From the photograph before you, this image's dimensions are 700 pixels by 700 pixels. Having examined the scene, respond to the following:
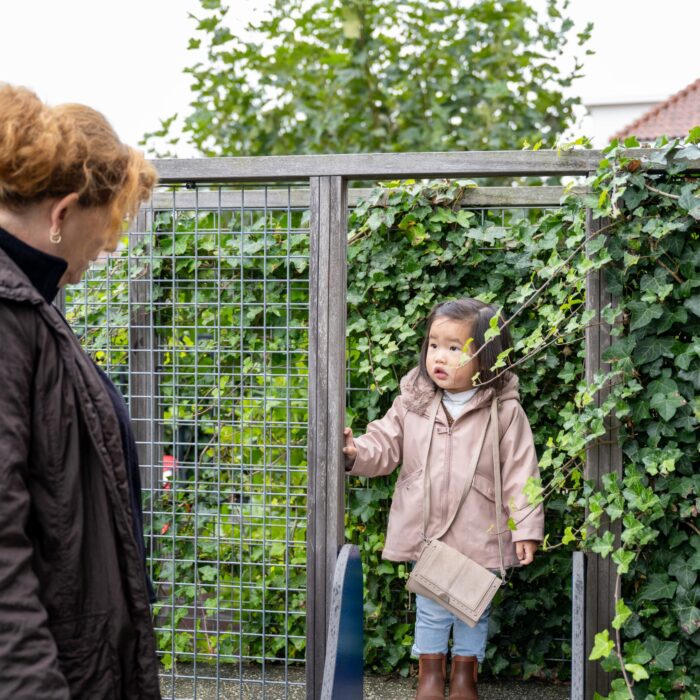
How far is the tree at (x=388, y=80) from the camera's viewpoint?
6.84 meters

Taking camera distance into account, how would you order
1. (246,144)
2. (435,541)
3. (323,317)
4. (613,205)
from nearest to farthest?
1. (613,205)
2. (323,317)
3. (435,541)
4. (246,144)

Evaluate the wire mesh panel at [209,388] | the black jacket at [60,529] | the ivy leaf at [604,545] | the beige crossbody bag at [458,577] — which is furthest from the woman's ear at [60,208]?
the beige crossbody bag at [458,577]

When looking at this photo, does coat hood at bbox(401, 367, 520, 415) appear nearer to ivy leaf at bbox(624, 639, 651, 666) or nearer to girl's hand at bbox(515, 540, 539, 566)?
girl's hand at bbox(515, 540, 539, 566)

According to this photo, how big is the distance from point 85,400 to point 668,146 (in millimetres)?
1759

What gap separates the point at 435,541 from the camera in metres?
2.95

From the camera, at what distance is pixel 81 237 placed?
60.9 inches

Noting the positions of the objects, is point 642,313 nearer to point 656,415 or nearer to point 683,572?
point 656,415

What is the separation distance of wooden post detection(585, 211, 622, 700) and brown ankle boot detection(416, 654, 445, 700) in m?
0.53

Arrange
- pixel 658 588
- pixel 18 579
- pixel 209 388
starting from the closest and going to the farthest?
pixel 18 579 < pixel 658 588 < pixel 209 388

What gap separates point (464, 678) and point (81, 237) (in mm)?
2072

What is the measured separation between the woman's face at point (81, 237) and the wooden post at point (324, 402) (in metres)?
1.16

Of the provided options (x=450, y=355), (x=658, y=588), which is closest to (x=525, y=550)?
(x=658, y=588)

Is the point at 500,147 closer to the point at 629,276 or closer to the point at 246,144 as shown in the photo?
the point at 246,144

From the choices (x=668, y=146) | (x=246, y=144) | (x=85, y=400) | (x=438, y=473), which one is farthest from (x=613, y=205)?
(x=246, y=144)
